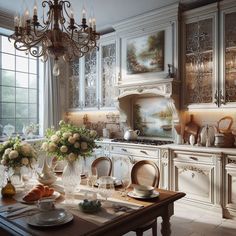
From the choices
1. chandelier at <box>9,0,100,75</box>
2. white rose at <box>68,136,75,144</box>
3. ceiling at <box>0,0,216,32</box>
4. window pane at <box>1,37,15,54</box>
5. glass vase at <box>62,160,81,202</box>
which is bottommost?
glass vase at <box>62,160,81,202</box>

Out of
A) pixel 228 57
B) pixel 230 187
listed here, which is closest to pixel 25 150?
pixel 230 187

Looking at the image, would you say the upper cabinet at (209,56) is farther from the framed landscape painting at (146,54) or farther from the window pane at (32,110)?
the window pane at (32,110)

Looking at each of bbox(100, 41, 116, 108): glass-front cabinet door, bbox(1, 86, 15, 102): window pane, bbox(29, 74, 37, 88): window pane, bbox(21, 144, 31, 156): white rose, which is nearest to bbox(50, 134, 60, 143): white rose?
bbox(21, 144, 31, 156): white rose

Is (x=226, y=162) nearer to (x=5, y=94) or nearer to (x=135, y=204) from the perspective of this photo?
(x=135, y=204)

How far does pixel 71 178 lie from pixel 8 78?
3474 mm

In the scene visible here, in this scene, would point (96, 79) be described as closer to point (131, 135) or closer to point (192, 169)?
point (131, 135)

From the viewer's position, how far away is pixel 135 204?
6.09ft

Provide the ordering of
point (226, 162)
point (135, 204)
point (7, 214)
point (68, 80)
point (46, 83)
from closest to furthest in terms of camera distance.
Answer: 1. point (7, 214)
2. point (135, 204)
3. point (226, 162)
4. point (46, 83)
5. point (68, 80)

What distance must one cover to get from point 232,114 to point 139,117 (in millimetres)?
1634

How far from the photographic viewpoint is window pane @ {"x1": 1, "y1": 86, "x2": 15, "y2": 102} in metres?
4.81

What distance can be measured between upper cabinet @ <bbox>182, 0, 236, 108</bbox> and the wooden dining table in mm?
2189

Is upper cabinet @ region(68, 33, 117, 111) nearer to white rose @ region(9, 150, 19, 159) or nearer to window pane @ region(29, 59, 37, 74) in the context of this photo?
window pane @ region(29, 59, 37, 74)

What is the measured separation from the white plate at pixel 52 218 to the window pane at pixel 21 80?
3.94m

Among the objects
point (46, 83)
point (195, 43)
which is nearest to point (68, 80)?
point (46, 83)
